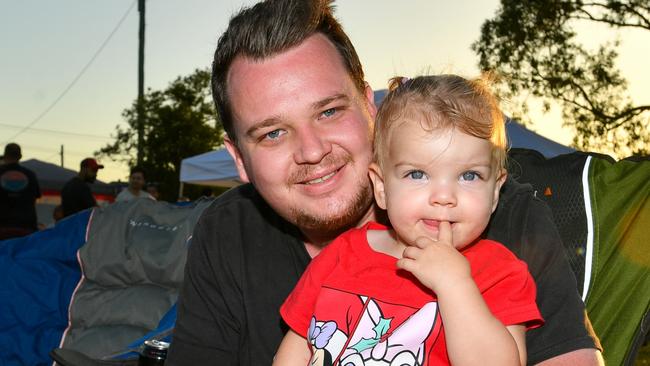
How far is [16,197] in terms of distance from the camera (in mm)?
7969

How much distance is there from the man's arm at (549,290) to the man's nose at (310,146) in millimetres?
547

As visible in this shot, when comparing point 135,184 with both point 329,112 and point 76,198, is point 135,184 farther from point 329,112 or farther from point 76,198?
point 329,112

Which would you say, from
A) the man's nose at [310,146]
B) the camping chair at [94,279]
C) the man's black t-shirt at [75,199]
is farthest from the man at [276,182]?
the man's black t-shirt at [75,199]

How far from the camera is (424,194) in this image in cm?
162

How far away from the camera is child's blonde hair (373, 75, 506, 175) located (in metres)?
1.62

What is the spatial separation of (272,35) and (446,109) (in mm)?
814

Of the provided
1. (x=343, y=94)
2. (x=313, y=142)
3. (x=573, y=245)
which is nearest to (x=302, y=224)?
(x=313, y=142)

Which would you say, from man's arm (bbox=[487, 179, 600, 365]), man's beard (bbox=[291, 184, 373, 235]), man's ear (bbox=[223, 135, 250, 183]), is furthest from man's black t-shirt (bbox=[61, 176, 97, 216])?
man's arm (bbox=[487, 179, 600, 365])

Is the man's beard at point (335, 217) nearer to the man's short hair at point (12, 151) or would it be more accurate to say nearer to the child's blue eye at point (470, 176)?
the child's blue eye at point (470, 176)

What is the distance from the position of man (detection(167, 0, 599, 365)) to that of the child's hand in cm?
60

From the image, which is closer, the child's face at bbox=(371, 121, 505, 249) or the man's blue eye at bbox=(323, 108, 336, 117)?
the child's face at bbox=(371, 121, 505, 249)

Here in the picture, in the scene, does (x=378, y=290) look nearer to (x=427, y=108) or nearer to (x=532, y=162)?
(x=427, y=108)

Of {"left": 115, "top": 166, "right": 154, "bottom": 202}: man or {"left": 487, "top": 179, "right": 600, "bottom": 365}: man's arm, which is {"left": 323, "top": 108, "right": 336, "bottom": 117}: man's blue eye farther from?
{"left": 115, "top": 166, "right": 154, "bottom": 202}: man

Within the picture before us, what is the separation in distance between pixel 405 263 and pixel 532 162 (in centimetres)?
111
